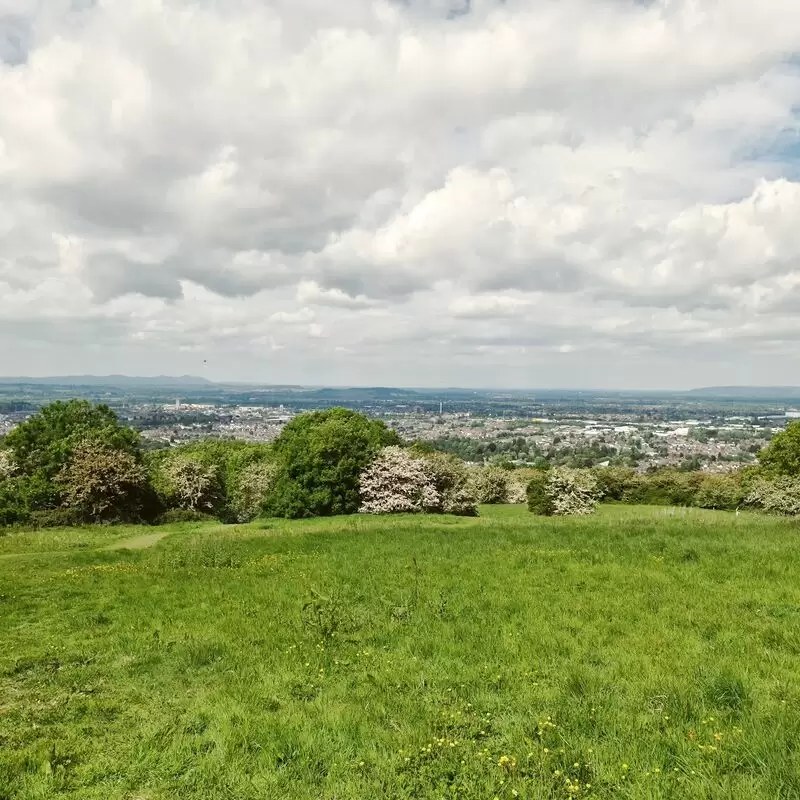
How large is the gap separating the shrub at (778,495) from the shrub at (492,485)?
1150 inches

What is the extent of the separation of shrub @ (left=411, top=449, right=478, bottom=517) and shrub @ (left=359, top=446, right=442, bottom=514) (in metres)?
3.56

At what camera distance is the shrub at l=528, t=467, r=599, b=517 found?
5184 centimetres

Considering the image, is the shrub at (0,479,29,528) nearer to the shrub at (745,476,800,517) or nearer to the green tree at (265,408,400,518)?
the green tree at (265,408,400,518)

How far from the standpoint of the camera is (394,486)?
1843 inches

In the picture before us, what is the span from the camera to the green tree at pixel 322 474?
44469 mm

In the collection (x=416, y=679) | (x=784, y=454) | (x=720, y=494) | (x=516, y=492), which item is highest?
(x=416, y=679)

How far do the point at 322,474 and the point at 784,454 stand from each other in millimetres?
51618

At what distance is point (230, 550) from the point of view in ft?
69.1

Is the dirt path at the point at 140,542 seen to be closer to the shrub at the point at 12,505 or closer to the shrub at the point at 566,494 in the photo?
the shrub at the point at 12,505

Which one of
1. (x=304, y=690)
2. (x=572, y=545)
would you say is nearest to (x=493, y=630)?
(x=304, y=690)

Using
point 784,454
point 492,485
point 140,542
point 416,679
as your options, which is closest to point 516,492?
point 492,485

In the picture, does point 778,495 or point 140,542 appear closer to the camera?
point 140,542

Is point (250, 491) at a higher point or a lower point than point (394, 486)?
lower

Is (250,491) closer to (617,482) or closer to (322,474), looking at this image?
(322,474)
